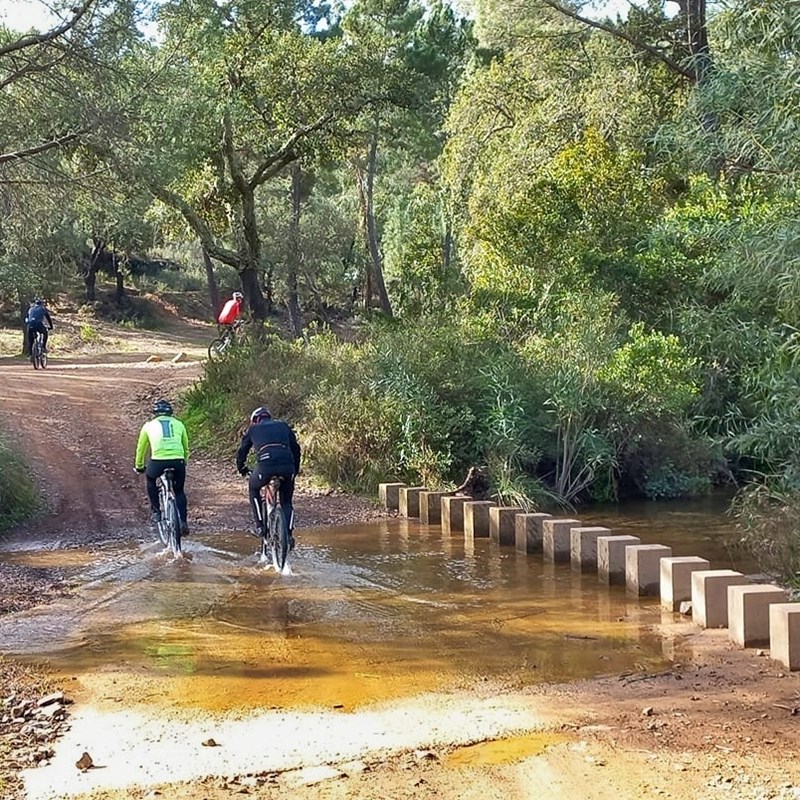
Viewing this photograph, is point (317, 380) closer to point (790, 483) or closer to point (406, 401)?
point (406, 401)

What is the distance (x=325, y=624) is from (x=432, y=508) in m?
5.67

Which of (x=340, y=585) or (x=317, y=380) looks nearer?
(x=340, y=585)

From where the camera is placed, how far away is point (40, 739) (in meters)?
5.79

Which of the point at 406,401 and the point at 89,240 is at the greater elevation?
the point at 89,240

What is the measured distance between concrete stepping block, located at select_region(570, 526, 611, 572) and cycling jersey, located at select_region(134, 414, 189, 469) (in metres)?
4.35

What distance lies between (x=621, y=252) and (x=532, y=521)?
31.0ft

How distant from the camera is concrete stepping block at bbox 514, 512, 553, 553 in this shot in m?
12.2

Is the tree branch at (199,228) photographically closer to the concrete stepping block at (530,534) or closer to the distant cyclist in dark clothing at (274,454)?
the distant cyclist in dark clothing at (274,454)

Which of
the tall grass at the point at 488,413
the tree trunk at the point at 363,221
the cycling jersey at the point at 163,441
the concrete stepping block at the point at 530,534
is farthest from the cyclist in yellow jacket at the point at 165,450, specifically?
the tree trunk at the point at 363,221

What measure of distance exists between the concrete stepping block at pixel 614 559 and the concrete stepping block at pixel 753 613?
2.50 metres

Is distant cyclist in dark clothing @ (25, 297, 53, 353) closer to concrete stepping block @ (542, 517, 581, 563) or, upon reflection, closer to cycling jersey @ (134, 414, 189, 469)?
cycling jersey @ (134, 414, 189, 469)

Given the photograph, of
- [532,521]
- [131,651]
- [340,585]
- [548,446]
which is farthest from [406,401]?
[131,651]

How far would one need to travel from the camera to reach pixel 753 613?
25.5 feet

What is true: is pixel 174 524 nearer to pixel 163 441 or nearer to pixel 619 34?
pixel 163 441
